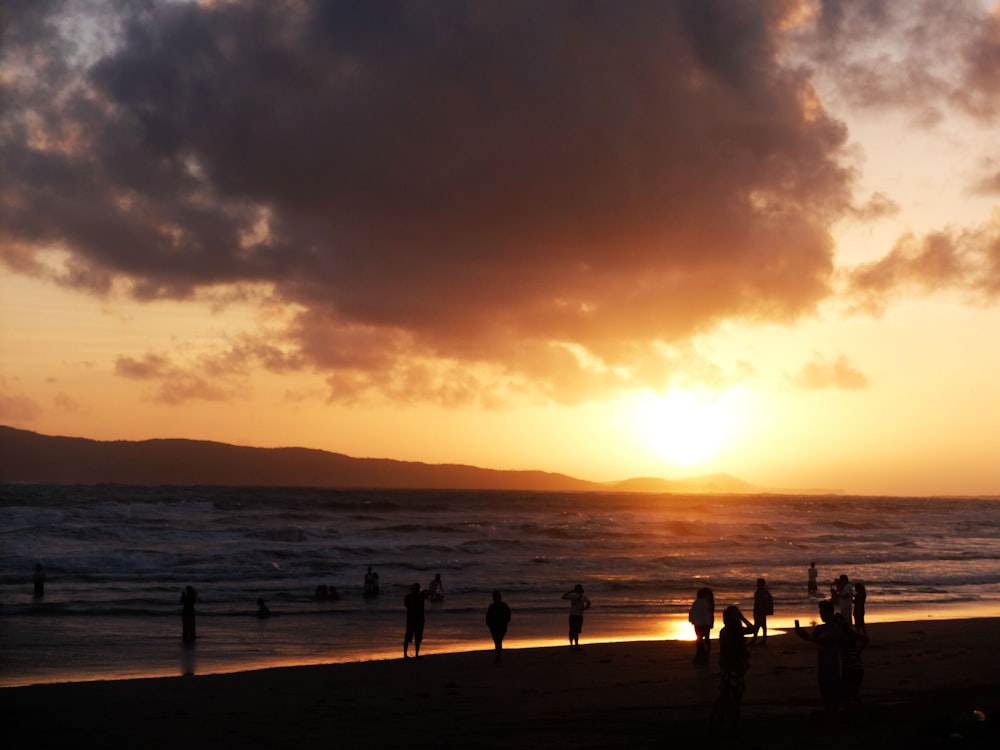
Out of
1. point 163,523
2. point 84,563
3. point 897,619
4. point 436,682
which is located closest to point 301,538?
point 163,523

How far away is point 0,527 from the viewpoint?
72125mm

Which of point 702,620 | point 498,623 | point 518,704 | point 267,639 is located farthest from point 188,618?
point 702,620

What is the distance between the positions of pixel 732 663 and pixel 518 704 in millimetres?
4084

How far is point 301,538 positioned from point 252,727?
181ft

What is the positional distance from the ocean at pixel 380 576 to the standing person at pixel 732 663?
34.1 feet

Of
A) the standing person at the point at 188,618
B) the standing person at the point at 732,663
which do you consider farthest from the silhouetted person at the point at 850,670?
the standing person at the point at 188,618

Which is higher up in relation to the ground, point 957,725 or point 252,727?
point 957,725

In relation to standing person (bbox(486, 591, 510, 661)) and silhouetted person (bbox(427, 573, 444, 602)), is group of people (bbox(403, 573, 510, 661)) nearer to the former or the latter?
standing person (bbox(486, 591, 510, 661))

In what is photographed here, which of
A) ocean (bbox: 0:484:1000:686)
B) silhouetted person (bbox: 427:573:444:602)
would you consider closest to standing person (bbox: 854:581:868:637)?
ocean (bbox: 0:484:1000:686)

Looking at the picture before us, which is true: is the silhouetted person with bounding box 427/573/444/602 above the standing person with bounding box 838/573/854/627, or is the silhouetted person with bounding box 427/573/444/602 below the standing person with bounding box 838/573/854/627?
below

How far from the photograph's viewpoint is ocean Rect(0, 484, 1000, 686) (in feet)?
78.6

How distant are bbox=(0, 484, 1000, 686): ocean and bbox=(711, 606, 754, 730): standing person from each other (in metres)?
10.4

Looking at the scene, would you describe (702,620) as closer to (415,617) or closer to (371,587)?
(415,617)

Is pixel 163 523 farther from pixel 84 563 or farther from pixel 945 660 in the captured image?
pixel 945 660
